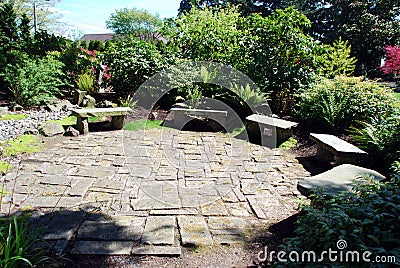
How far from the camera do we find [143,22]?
3158 centimetres

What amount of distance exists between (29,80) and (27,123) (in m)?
1.51

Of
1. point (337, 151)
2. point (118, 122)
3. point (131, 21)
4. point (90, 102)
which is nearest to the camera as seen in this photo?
point (337, 151)

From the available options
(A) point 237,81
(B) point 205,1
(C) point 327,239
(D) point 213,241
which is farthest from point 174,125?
(B) point 205,1

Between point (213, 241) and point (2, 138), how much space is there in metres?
4.01

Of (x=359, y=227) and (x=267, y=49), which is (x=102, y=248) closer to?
(x=359, y=227)

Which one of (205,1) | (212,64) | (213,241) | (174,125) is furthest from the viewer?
(205,1)

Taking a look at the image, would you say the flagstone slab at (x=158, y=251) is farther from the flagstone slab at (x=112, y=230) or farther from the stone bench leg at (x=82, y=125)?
the stone bench leg at (x=82, y=125)

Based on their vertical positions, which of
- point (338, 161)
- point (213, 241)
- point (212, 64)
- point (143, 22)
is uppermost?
point (143, 22)

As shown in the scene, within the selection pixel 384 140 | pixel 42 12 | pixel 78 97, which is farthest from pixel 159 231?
pixel 42 12

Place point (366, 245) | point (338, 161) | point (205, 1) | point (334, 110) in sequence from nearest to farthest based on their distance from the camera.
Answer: point (366, 245) → point (338, 161) → point (334, 110) → point (205, 1)

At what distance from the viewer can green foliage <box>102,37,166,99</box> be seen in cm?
722

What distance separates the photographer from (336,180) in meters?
2.67

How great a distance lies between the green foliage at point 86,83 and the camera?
780cm

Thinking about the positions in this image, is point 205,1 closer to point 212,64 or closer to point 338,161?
point 212,64
